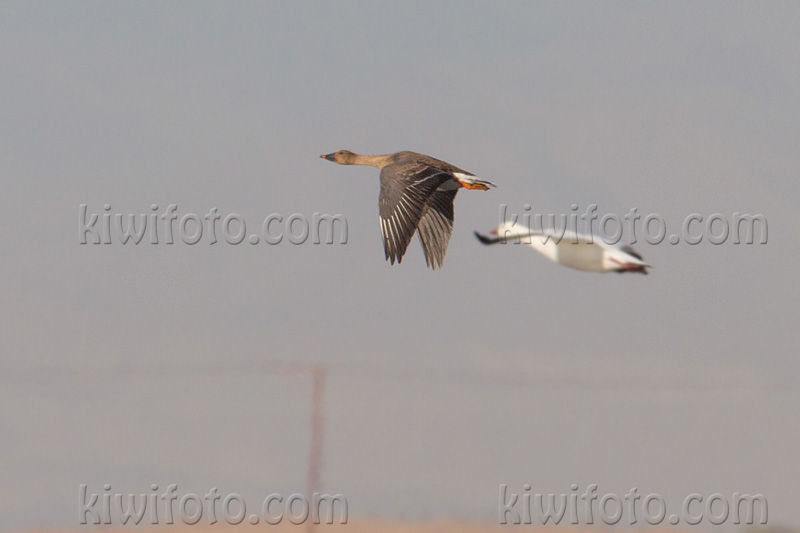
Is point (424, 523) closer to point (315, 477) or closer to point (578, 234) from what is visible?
point (315, 477)

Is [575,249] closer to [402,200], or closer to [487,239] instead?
[487,239]

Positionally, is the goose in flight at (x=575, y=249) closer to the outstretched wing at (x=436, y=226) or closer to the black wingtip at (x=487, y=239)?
the black wingtip at (x=487, y=239)

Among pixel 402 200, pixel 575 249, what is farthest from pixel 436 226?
pixel 575 249

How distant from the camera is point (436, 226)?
30141 millimetres

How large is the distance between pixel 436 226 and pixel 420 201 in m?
1.13

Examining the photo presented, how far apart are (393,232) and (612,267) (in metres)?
3.81

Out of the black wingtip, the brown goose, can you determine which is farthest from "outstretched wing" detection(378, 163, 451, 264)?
the black wingtip

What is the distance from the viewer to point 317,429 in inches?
1314

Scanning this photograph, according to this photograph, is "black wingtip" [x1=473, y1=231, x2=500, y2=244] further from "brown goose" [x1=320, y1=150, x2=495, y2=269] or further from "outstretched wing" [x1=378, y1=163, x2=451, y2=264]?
"outstretched wing" [x1=378, y1=163, x2=451, y2=264]

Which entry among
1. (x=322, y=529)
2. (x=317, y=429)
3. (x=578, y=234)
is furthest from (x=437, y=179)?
(x=322, y=529)

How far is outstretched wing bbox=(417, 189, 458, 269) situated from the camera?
29688 mm

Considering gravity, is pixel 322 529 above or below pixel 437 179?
below

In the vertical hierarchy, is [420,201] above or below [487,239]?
above

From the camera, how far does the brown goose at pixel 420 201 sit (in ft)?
92.7
